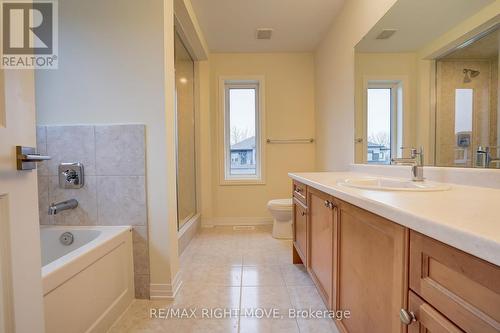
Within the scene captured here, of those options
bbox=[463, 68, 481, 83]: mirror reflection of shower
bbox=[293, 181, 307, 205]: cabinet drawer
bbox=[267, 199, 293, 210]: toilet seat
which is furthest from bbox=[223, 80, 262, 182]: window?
bbox=[463, 68, 481, 83]: mirror reflection of shower

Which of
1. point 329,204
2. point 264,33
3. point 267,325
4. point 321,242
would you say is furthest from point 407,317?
point 264,33

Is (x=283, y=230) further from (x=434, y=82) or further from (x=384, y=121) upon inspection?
(x=434, y=82)

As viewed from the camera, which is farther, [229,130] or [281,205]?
[229,130]

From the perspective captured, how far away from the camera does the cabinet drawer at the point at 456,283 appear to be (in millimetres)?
450

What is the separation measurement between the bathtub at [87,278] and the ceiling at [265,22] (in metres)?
2.19

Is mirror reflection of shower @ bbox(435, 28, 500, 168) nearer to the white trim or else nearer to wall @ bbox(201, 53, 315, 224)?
the white trim

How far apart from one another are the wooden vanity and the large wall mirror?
648 millimetres

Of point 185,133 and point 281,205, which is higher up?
point 185,133

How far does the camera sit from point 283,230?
285 centimetres

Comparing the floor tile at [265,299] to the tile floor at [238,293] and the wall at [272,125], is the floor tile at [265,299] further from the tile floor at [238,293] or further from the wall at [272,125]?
the wall at [272,125]

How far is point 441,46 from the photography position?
1.30m

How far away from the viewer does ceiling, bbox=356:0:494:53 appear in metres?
1.17

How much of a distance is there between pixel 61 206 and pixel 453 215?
1906 mm

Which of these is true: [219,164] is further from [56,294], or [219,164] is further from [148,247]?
[56,294]
